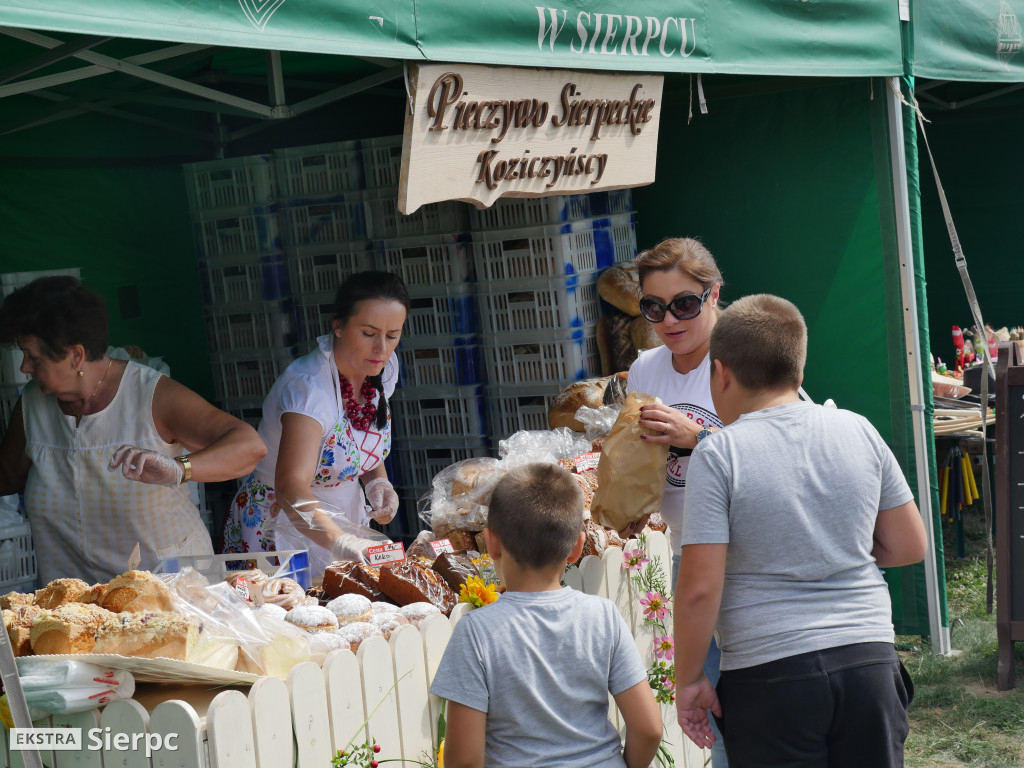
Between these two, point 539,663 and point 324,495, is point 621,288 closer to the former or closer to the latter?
point 324,495

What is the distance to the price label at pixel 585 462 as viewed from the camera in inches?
152

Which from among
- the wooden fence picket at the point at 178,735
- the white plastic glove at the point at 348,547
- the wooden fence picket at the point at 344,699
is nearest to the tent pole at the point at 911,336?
the white plastic glove at the point at 348,547

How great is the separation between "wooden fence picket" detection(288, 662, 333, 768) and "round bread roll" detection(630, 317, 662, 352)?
3024 mm

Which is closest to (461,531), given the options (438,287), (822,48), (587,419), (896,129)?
(587,419)

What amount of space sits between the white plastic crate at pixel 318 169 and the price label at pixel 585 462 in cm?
209

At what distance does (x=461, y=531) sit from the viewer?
3609mm

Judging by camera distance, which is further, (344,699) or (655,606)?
(655,606)

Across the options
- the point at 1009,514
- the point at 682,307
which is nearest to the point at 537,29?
the point at 682,307

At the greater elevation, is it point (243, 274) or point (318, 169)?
point (318, 169)

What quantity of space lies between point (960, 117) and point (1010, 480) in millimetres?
5737

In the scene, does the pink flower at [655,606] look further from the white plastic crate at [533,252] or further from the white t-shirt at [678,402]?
the white plastic crate at [533,252]

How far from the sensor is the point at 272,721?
2264 millimetres

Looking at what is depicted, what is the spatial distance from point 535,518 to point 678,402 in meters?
1.16

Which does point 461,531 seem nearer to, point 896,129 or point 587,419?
point 587,419
